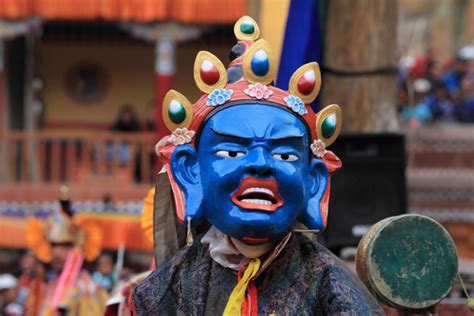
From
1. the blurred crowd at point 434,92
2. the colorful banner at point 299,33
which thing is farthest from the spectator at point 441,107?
the colorful banner at point 299,33

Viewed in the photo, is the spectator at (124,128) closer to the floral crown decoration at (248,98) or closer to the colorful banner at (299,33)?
the colorful banner at (299,33)

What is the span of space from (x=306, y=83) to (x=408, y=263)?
763 millimetres

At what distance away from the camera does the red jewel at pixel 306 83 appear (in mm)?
4156

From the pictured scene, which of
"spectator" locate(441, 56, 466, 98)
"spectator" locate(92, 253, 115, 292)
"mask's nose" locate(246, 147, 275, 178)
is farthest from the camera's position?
"spectator" locate(441, 56, 466, 98)

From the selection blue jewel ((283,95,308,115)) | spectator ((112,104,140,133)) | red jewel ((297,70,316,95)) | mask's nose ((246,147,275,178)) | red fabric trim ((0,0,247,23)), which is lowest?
spectator ((112,104,140,133))

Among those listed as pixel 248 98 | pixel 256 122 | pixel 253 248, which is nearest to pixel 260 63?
pixel 248 98

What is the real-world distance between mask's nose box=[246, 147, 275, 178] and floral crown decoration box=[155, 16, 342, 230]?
0.23 m

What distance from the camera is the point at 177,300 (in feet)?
13.5

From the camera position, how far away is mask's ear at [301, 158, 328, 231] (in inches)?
160

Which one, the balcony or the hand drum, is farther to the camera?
the balcony

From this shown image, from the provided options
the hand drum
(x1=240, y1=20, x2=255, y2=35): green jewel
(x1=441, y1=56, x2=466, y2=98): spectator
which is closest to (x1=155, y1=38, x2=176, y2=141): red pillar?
(x1=441, y1=56, x2=466, y2=98): spectator

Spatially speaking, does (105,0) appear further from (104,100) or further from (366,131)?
(366,131)

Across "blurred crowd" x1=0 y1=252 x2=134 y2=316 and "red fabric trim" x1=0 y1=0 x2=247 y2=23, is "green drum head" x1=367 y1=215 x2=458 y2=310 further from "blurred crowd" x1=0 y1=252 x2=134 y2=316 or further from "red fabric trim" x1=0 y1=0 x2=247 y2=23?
"red fabric trim" x1=0 y1=0 x2=247 y2=23

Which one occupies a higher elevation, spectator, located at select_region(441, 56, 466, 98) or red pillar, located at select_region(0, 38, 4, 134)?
spectator, located at select_region(441, 56, 466, 98)
